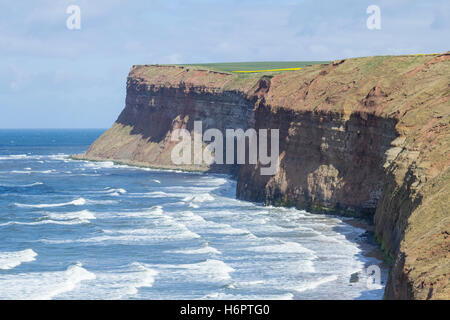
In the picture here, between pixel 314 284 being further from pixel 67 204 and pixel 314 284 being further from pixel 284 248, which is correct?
pixel 67 204

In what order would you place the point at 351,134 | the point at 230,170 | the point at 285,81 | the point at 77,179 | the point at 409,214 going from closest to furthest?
the point at 409,214 < the point at 351,134 < the point at 285,81 < the point at 77,179 < the point at 230,170

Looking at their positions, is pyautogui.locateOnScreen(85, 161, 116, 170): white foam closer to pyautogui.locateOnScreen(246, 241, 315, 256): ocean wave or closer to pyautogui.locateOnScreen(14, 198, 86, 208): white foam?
pyautogui.locateOnScreen(14, 198, 86, 208): white foam

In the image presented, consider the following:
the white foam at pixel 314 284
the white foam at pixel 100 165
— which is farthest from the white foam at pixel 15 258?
the white foam at pixel 100 165

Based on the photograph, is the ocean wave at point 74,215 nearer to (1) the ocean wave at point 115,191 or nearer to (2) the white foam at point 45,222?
(2) the white foam at point 45,222

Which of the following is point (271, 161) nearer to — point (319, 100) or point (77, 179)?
point (319, 100)

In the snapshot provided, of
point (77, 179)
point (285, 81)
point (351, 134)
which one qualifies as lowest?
point (77, 179)
